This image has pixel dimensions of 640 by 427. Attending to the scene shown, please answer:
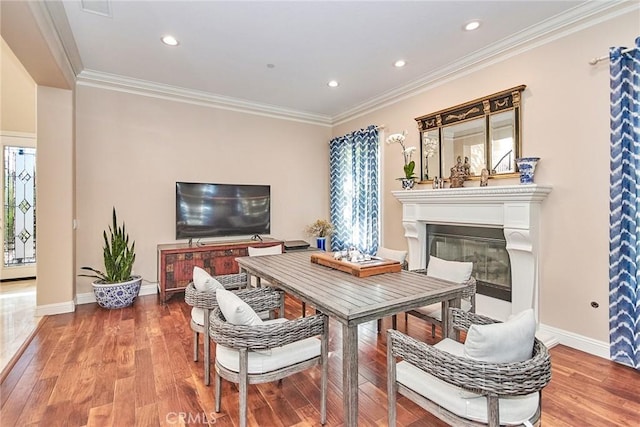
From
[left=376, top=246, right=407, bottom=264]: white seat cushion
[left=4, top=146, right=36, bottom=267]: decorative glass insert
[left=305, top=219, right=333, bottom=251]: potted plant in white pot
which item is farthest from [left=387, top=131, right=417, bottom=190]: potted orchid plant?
[left=4, top=146, right=36, bottom=267]: decorative glass insert

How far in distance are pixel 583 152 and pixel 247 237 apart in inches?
171

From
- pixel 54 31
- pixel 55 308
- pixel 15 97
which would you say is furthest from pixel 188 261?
pixel 15 97

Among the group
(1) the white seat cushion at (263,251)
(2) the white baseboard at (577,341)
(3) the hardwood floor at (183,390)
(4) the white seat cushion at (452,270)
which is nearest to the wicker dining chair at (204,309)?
(3) the hardwood floor at (183,390)

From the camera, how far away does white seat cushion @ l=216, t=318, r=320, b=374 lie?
5.49 ft

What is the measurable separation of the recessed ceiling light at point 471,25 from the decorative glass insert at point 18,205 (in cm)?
685

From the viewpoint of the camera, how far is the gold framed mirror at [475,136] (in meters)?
3.15

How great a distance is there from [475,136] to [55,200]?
494cm

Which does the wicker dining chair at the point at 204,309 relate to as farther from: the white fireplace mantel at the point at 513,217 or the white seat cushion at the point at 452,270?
the white fireplace mantel at the point at 513,217

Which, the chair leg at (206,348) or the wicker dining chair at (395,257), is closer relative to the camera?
the chair leg at (206,348)

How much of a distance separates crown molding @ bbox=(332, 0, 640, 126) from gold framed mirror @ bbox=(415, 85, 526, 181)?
15.7 inches

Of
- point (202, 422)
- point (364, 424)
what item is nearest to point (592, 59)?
point (364, 424)

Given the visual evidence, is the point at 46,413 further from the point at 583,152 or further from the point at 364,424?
the point at 583,152

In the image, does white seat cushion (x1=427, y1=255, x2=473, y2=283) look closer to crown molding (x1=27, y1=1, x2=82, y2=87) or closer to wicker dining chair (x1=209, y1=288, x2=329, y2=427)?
wicker dining chair (x1=209, y1=288, x2=329, y2=427)
